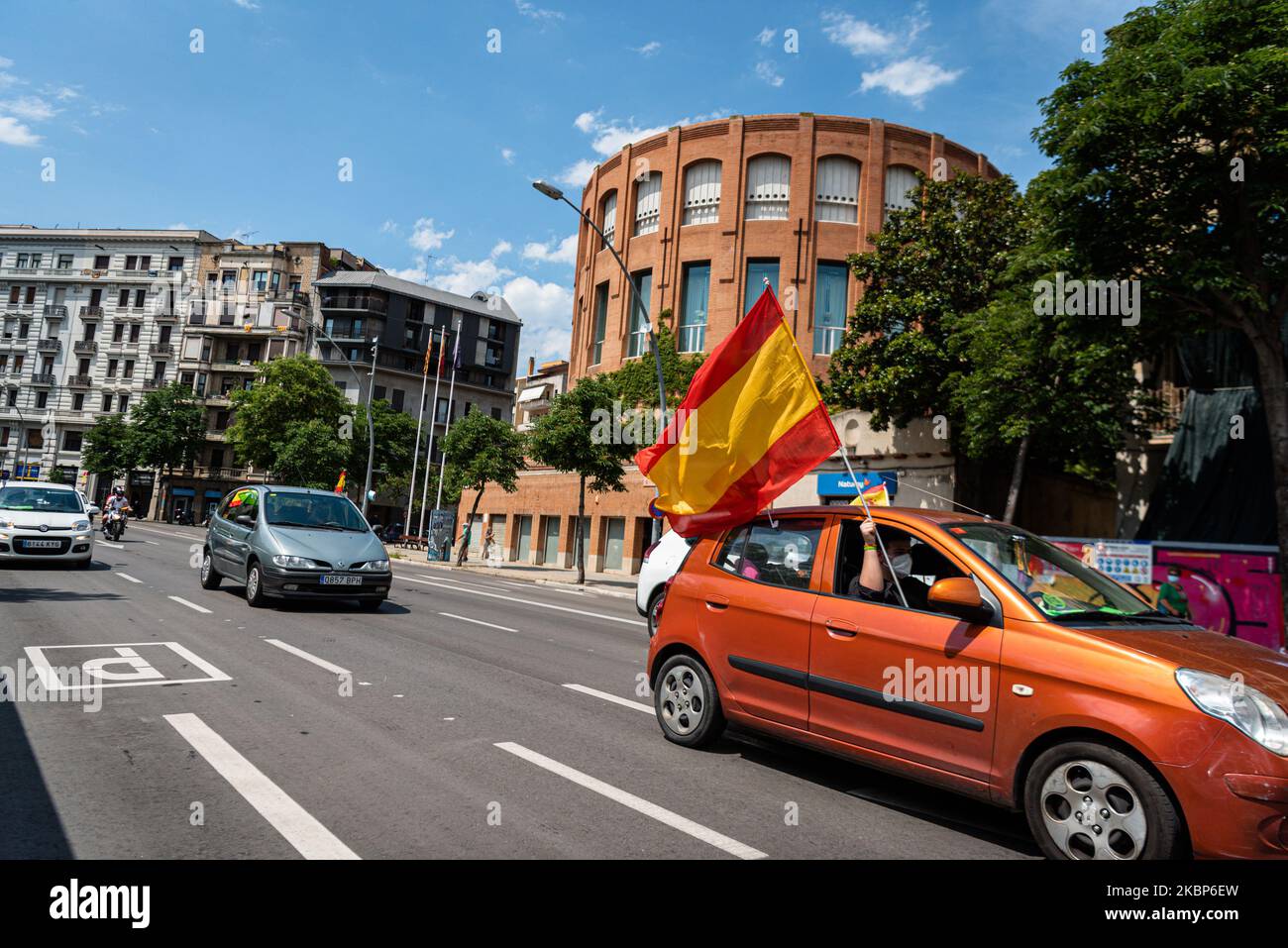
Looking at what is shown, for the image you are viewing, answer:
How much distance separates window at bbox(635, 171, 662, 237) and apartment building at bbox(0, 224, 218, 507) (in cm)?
5636

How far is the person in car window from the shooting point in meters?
4.60

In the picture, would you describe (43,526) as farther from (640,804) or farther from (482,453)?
(482,453)

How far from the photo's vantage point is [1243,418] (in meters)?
18.6

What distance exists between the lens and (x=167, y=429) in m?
67.6

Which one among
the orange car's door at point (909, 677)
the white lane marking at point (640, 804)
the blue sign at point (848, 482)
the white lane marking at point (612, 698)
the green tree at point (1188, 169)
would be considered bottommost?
the white lane marking at point (612, 698)

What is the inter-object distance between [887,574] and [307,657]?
244 inches

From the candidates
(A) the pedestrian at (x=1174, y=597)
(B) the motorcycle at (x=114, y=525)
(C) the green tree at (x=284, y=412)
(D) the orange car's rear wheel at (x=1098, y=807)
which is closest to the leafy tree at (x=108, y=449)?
(C) the green tree at (x=284, y=412)

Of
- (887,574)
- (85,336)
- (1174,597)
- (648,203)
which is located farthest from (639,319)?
(85,336)

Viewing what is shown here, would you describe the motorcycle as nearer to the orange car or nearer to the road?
the road

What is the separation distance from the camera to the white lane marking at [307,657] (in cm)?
780

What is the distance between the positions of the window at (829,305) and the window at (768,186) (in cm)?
287

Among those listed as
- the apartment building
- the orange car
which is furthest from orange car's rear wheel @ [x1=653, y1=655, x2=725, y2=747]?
the apartment building

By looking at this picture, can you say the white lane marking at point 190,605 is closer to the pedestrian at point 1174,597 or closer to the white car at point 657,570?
the white car at point 657,570
